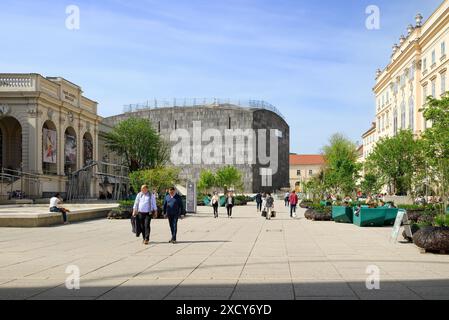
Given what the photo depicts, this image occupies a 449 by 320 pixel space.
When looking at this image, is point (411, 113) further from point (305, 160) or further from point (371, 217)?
point (305, 160)

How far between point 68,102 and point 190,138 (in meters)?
50.6

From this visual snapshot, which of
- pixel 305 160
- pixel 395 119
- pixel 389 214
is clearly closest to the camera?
pixel 389 214

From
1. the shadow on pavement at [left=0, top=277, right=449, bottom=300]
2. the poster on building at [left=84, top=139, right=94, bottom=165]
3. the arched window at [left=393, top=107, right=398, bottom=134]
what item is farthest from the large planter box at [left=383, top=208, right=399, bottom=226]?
the arched window at [left=393, top=107, right=398, bottom=134]

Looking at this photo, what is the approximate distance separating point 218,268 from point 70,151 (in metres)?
45.5

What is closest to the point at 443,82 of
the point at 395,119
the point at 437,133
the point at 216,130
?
the point at 395,119

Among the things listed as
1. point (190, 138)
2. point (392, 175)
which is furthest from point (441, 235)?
point (190, 138)

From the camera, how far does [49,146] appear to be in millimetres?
48250

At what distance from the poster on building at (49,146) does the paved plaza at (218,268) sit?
31.1m

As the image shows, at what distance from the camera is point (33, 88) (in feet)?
151

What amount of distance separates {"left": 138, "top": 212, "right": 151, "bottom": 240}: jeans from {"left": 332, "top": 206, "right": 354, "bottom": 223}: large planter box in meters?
13.2

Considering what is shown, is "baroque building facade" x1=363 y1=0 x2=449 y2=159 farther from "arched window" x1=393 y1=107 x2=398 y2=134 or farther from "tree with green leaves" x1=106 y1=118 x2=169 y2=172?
"tree with green leaves" x1=106 y1=118 x2=169 y2=172

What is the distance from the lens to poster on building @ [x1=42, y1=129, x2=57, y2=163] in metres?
47.3

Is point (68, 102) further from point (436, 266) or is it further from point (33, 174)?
point (436, 266)
